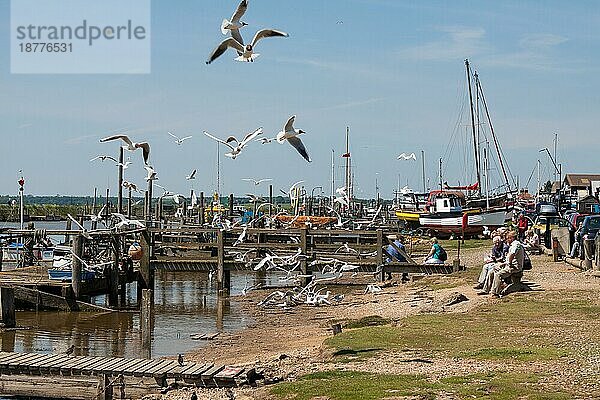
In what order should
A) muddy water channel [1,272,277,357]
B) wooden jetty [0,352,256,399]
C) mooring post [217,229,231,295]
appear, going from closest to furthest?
1. wooden jetty [0,352,256,399]
2. muddy water channel [1,272,277,357]
3. mooring post [217,229,231,295]

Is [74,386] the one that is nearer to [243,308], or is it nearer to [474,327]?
[474,327]

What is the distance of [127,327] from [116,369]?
12132 mm

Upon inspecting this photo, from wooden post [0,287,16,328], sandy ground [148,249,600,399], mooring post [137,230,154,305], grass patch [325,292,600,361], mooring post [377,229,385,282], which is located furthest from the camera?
mooring post [137,230,154,305]

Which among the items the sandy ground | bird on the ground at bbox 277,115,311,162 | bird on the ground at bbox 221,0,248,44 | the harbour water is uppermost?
bird on the ground at bbox 221,0,248,44

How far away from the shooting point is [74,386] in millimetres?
14602

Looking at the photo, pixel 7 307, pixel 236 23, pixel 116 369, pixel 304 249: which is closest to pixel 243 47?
pixel 236 23

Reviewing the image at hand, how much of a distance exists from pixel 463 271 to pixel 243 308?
24.9 feet

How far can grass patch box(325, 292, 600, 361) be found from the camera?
15148mm

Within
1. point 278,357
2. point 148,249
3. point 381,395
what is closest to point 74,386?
point 278,357

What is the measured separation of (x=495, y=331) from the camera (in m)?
17.2

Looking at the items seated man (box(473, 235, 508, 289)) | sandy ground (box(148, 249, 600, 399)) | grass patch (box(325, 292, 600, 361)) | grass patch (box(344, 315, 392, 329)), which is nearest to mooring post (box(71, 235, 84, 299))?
sandy ground (box(148, 249, 600, 399))

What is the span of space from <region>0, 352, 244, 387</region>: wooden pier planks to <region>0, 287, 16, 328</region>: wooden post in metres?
8.97

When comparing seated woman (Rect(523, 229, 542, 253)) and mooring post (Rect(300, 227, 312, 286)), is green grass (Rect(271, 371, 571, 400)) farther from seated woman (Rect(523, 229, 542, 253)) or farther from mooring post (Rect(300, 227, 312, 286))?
seated woman (Rect(523, 229, 542, 253))

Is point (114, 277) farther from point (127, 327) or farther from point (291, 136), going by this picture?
point (291, 136)
